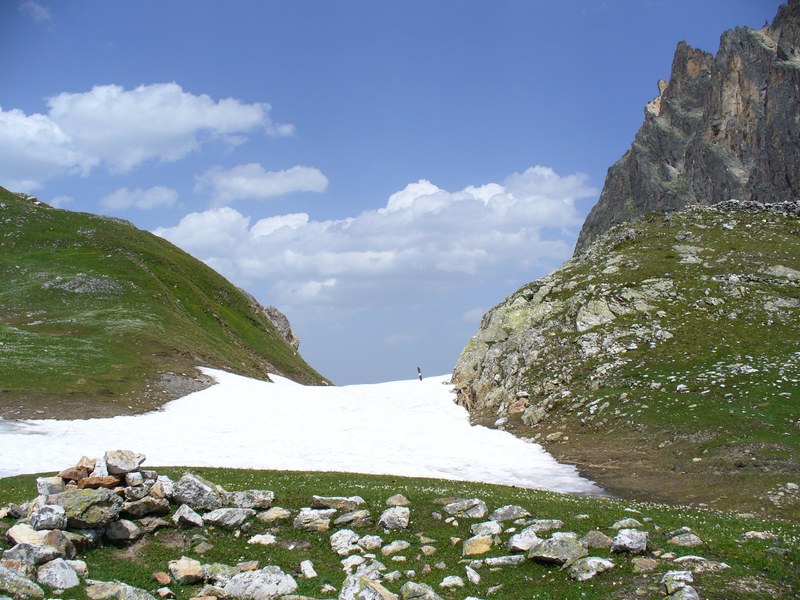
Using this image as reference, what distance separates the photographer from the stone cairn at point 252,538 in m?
15.1

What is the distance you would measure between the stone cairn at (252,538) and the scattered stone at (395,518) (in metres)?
0.04

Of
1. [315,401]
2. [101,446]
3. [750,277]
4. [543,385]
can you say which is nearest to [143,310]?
[315,401]

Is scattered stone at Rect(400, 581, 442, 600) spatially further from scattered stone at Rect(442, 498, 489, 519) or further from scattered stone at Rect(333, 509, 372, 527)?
scattered stone at Rect(442, 498, 489, 519)

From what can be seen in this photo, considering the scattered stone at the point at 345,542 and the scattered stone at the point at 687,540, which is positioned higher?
the scattered stone at the point at 687,540

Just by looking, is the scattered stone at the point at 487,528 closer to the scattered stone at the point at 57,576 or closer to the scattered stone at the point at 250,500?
the scattered stone at the point at 250,500

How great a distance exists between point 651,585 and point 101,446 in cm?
3720

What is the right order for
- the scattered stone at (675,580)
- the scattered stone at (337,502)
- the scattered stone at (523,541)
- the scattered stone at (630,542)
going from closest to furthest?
the scattered stone at (675,580)
the scattered stone at (630,542)
the scattered stone at (523,541)
the scattered stone at (337,502)

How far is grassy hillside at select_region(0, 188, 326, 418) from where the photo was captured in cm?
5542

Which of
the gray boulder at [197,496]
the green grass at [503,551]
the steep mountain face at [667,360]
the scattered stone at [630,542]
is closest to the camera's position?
the green grass at [503,551]

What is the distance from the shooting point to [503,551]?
17688mm

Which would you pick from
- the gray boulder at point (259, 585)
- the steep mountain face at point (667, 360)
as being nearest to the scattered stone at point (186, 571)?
the gray boulder at point (259, 585)

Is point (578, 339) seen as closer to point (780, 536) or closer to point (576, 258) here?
point (576, 258)

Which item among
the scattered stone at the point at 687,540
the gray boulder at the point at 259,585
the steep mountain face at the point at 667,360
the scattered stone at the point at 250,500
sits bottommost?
the gray boulder at the point at 259,585

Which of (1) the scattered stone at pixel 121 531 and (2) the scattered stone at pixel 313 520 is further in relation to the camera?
(2) the scattered stone at pixel 313 520
